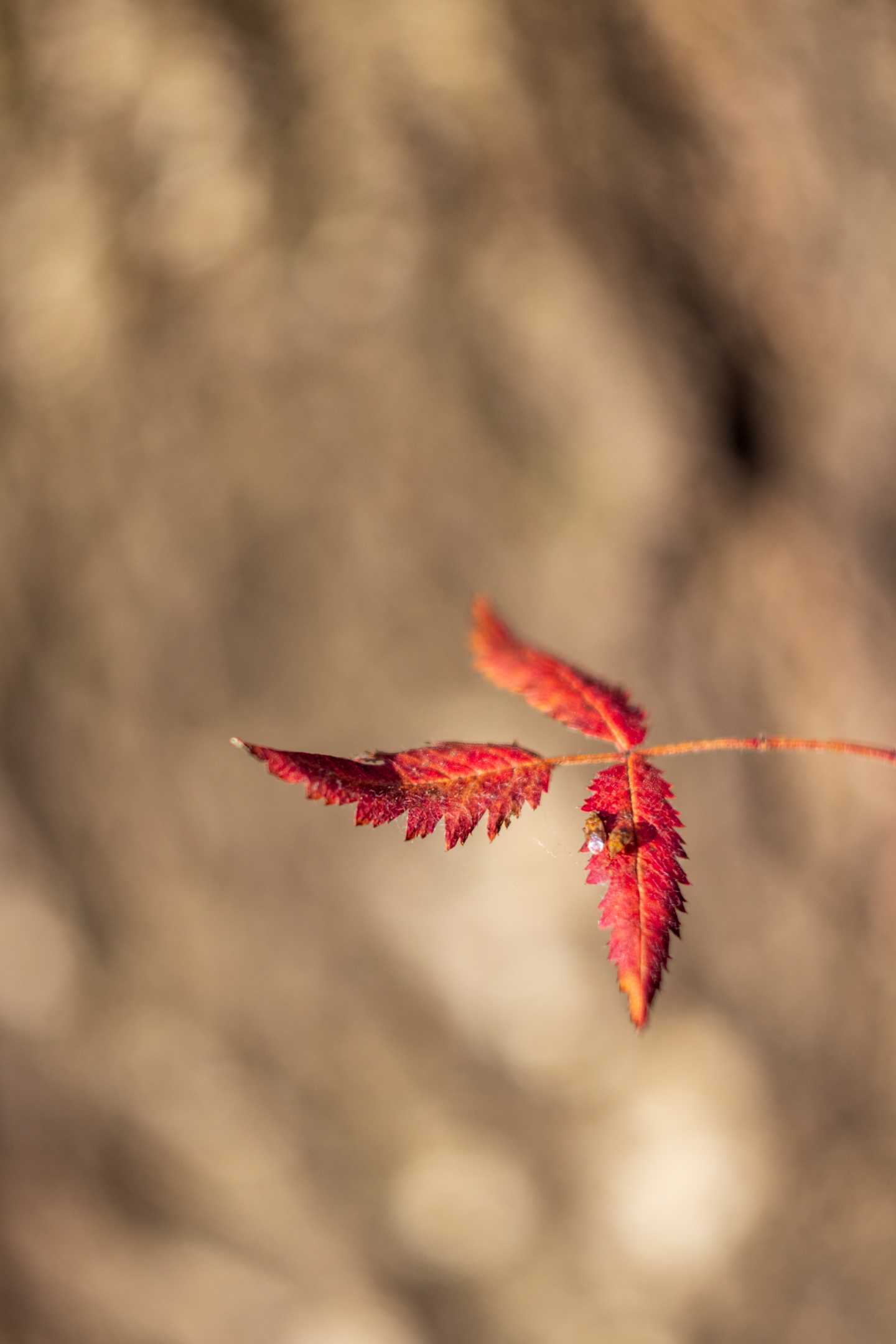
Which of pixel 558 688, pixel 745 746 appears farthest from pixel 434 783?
pixel 745 746

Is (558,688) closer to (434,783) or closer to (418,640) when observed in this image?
(434,783)

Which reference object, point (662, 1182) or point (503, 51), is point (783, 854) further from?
point (503, 51)

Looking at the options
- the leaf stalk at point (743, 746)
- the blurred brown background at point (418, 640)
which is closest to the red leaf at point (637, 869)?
the leaf stalk at point (743, 746)

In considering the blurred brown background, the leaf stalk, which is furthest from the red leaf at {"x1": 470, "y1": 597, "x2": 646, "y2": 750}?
the blurred brown background

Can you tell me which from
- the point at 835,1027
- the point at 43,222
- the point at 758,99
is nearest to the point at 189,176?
the point at 43,222

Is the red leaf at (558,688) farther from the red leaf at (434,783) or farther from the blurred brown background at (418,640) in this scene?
the blurred brown background at (418,640)
